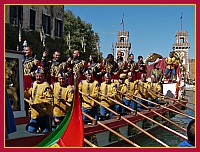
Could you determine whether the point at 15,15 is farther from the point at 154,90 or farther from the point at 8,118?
the point at 8,118

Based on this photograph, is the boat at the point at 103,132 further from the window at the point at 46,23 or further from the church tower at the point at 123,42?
the church tower at the point at 123,42

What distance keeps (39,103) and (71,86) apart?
1.20 meters

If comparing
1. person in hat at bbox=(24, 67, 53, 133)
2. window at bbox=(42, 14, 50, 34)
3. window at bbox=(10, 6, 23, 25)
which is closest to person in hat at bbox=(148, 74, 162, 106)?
person in hat at bbox=(24, 67, 53, 133)

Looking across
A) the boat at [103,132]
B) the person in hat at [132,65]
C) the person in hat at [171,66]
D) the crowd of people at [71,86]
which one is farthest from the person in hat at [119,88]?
the person in hat at [171,66]

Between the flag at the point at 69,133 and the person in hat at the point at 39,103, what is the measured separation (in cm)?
70

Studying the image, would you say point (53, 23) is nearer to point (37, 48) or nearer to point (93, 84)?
point (37, 48)

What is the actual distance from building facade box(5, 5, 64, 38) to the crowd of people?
7.83m

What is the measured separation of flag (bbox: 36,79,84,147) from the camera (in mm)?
4855

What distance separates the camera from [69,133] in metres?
4.95

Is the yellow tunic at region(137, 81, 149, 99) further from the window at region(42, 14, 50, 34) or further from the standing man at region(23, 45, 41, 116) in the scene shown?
the window at region(42, 14, 50, 34)

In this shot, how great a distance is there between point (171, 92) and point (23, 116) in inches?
393

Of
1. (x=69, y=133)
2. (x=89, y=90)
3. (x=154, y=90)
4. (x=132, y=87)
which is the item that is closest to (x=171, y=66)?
(x=154, y=90)

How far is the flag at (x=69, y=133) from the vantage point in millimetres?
4855

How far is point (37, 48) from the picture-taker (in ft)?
59.1
